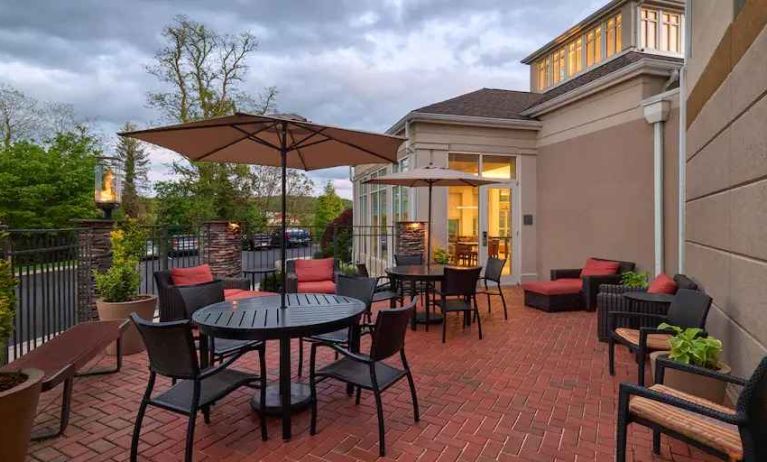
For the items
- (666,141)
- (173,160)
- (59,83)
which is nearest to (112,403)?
(666,141)

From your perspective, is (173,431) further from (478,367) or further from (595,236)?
(595,236)

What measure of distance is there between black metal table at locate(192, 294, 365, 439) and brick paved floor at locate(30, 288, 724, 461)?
0.19m

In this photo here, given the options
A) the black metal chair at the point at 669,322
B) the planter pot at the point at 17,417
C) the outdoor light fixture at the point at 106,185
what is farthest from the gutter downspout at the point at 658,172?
the outdoor light fixture at the point at 106,185

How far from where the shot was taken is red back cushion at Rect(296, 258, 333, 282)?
21.6 feet

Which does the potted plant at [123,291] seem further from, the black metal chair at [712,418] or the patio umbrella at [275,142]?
the black metal chair at [712,418]

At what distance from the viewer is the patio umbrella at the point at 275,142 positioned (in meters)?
2.94

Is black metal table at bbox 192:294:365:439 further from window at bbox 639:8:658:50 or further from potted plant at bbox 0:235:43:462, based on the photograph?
window at bbox 639:8:658:50

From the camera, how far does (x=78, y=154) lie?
19844 mm

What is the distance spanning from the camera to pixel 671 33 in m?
9.73

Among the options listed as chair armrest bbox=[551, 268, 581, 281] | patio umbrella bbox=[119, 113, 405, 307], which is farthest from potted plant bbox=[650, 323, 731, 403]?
chair armrest bbox=[551, 268, 581, 281]

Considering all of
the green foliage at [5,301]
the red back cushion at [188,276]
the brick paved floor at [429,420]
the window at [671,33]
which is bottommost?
the brick paved floor at [429,420]

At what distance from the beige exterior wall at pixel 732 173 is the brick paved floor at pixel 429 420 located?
3.32 feet

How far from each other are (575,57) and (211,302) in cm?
1085

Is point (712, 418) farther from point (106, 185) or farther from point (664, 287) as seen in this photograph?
point (106, 185)
